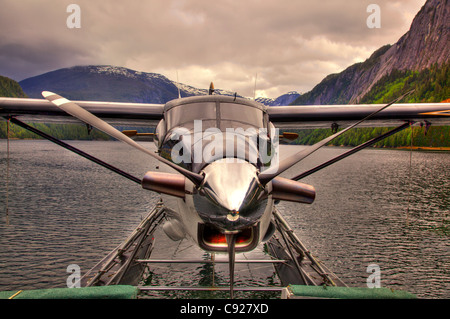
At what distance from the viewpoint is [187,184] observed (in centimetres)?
437

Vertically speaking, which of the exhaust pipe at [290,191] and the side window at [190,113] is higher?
the side window at [190,113]

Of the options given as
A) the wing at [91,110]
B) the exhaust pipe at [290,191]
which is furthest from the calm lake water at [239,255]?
the wing at [91,110]

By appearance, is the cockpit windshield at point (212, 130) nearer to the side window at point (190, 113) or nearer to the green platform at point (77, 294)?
the side window at point (190, 113)

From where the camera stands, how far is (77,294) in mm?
4340

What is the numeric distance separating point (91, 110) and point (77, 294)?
6091mm

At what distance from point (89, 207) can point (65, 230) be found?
528 cm

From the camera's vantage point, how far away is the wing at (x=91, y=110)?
27.7 ft

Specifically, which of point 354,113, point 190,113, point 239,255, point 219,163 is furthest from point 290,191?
point 239,255

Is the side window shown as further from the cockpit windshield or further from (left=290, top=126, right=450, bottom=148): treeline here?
(left=290, top=126, right=450, bottom=148): treeline

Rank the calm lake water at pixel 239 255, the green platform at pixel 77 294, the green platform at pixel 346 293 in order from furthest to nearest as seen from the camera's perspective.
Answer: the calm lake water at pixel 239 255, the green platform at pixel 346 293, the green platform at pixel 77 294

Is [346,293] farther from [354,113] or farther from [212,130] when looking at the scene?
[354,113]

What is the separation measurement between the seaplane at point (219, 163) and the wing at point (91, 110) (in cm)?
3

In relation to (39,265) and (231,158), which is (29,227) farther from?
(231,158)

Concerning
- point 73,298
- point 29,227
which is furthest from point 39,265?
point 73,298
